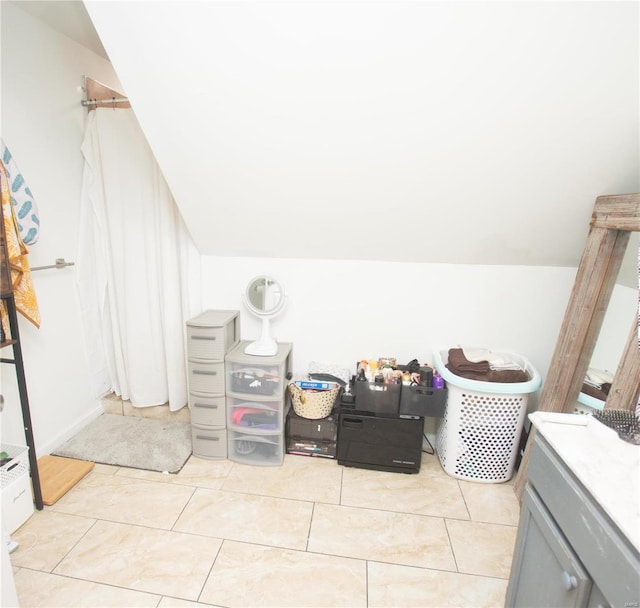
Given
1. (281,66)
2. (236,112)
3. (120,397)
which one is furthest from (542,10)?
(120,397)

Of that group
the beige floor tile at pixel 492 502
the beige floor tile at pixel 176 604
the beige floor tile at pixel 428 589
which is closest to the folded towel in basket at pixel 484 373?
the beige floor tile at pixel 492 502

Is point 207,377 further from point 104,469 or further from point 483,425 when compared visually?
point 483,425

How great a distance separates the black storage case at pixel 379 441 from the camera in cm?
200

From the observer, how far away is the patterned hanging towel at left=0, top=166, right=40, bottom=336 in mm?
1498

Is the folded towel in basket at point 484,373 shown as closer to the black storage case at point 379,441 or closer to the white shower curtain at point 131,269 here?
the black storage case at point 379,441

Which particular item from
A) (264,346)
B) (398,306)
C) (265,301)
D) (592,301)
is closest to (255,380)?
(264,346)

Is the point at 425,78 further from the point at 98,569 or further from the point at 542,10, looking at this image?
the point at 98,569

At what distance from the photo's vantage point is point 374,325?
228 cm

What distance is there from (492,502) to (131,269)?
241 centimetres

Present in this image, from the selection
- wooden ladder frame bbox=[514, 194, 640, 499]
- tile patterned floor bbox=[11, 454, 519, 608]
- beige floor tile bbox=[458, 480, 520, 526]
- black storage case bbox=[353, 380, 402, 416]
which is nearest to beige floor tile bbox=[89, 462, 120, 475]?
tile patterned floor bbox=[11, 454, 519, 608]

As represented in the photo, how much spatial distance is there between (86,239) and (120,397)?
106 centimetres

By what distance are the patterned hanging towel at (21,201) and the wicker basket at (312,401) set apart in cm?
147

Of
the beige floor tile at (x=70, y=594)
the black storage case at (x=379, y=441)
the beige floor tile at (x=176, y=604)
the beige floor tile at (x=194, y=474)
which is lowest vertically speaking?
the beige floor tile at (x=194, y=474)

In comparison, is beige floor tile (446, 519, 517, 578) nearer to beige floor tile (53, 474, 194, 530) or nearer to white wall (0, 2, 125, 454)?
beige floor tile (53, 474, 194, 530)
